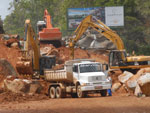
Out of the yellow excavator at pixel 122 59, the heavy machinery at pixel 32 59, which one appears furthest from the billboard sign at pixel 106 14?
the heavy machinery at pixel 32 59

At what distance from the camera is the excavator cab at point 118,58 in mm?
36344

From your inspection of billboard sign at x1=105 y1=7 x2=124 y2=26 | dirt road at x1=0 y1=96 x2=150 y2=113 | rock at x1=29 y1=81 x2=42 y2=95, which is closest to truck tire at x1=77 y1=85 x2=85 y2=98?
dirt road at x1=0 y1=96 x2=150 y2=113

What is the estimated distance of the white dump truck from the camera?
2488cm

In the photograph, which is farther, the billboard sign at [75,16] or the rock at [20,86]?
the billboard sign at [75,16]

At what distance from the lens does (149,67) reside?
1398 inches

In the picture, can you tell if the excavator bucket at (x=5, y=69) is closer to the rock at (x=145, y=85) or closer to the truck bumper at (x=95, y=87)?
the truck bumper at (x=95, y=87)

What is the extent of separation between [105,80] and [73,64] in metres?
2.55

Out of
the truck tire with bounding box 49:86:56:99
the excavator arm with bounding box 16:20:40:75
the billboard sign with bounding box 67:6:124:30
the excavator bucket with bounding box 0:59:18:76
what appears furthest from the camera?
the billboard sign with bounding box 67:6:124:30

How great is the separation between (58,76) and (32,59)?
21.9 ft

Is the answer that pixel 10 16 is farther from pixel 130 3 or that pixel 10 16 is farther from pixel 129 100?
pixel 129 100

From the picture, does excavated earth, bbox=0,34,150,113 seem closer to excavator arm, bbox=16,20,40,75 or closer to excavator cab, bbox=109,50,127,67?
excavator arm, bbox=16,20,40,75

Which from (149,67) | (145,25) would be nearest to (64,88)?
(149,67)

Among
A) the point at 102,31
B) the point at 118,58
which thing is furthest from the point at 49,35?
the point at 118,58

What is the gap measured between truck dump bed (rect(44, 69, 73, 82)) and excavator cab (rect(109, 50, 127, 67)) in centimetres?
1049
